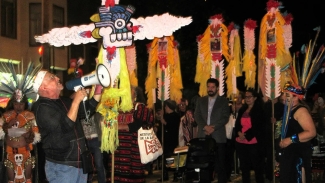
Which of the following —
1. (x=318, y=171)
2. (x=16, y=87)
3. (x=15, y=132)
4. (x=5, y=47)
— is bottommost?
(x=318, y=171)

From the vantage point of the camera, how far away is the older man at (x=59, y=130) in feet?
21.5

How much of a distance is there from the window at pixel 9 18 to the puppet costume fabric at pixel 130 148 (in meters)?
15.4

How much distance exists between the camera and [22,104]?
36.1ft

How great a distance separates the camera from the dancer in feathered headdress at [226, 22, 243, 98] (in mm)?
13963

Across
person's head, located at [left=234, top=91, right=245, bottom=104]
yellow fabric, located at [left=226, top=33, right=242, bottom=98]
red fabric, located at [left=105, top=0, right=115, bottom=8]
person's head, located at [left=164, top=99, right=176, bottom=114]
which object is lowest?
person's head, located at [left=164, top=99, right=176, bottom=114]

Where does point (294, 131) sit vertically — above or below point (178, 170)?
above

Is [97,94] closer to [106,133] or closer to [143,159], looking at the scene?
[106,133]

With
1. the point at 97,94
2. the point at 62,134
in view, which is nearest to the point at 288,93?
the point at 97,94

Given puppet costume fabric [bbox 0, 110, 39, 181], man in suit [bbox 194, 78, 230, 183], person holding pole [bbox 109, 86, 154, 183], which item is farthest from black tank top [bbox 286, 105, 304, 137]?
puppet costume fabric [bbox 0, 110, 39, 181]

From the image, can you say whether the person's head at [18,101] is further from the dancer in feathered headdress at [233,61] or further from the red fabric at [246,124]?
the dancer in feathered headdress at [233,61]

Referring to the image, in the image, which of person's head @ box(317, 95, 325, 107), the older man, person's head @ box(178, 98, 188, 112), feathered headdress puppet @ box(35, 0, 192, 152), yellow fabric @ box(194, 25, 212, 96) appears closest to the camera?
the older man

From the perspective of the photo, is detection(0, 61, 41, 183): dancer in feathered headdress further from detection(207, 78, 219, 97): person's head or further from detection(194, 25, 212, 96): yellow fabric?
detection(194, 25, 212, 96): yellow fabric

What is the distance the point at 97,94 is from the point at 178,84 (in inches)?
272

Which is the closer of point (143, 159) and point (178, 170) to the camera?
point (143, 159)
